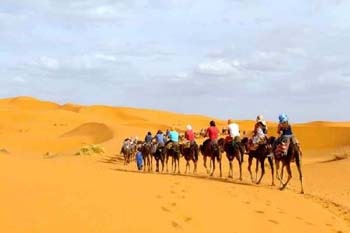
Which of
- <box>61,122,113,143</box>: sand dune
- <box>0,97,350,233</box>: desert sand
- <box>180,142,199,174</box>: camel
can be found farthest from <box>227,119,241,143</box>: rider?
<box>61,122,113,143</box>: sand dune

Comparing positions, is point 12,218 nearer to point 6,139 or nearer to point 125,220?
point 125,220

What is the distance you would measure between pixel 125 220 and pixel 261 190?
861cm

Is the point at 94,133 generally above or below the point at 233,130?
above

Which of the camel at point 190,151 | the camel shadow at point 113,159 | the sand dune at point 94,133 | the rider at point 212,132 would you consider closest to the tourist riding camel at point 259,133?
the rider at point 212,132

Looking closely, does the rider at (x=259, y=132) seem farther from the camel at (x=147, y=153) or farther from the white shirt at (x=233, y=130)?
the camel at (x=147, y=153)

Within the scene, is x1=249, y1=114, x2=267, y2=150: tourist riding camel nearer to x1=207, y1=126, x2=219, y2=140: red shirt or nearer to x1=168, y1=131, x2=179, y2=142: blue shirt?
x1=207, y1=126, x2=219, y2=140: red shirt

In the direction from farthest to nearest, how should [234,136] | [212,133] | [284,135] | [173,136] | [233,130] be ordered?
[173,136]
[212,133]
[233,130]
[234,136]
[284,135]

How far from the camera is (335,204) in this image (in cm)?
1770

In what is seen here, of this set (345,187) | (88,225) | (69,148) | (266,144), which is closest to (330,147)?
(69,148)

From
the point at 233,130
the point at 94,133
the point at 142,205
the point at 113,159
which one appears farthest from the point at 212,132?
the point at 94,133

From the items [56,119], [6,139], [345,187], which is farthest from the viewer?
[56,119]

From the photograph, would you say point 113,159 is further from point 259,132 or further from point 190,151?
point 259,132

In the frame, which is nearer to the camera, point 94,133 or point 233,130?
point 233,130

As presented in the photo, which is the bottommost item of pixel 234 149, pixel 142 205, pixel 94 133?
pixel 142 205
